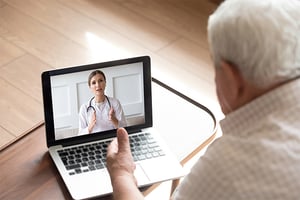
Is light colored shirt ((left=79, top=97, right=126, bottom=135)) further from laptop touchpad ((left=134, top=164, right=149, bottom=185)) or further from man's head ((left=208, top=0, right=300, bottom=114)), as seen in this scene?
man's head ((left=208, top=0, right=300, bottom=114))

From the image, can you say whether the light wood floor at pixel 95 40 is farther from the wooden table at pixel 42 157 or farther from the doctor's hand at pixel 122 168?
the doctor's hand at pixel 122 168

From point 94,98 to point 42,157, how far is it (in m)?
0.19

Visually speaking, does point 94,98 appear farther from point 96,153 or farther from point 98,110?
point 96,153

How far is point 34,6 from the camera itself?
8.87 ft

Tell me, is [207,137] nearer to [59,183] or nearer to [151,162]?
[151,162]

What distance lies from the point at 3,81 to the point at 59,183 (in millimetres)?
1080

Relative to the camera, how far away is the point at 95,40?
2.57 metres

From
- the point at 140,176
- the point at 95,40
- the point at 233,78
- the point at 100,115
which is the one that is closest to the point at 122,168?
the point at 140,176

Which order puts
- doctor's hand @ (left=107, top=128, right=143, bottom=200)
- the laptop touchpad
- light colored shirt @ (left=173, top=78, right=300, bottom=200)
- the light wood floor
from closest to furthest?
light colored shirt @ (left=173, top=78, right=300, bottom=200) < doctor's hand @ (left=107, top=128, right=143, bottom=200) < the laptop touchpad < the light wood floor

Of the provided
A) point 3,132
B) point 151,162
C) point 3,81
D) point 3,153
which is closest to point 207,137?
point 151,162

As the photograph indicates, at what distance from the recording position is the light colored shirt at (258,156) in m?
0.98

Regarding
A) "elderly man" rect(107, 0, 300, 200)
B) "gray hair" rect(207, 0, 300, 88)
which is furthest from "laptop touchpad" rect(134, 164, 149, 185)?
"gray hair" rect(207, 0, 300, 88)

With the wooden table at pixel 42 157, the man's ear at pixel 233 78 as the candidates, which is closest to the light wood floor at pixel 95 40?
the wooden table at pixel 42 157

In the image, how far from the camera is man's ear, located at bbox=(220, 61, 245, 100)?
104 centimetres
